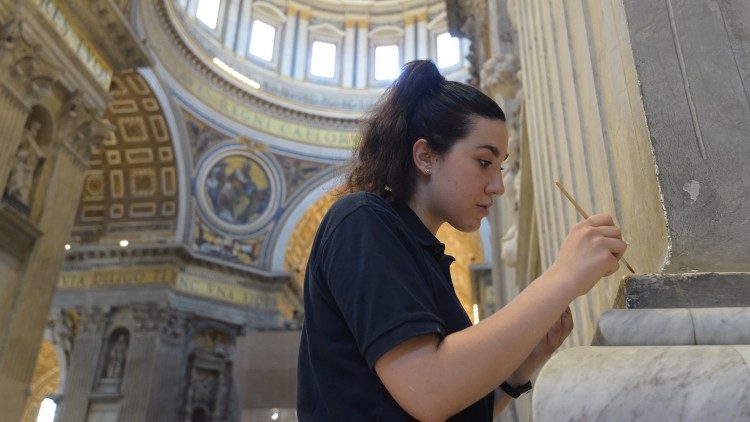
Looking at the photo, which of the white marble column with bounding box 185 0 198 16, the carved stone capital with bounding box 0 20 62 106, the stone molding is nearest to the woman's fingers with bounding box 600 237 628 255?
the carved stone capital with bounding box 0 20 62 106

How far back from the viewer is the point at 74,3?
8383mm

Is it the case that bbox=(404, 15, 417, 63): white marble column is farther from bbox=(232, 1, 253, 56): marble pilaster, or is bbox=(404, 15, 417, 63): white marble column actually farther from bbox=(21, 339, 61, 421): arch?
bbox=(21, 339, 61, 421): arch

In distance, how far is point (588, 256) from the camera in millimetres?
953

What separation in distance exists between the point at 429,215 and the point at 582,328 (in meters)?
1.13

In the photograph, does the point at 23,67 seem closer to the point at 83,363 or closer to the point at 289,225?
the point at 83,363

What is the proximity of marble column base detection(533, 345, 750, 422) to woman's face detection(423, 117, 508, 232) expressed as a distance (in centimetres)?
41

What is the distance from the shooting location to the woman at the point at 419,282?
2.92 feet

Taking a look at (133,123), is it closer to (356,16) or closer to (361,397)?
(356,16)

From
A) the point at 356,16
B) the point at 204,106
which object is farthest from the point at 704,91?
the point at 356,16

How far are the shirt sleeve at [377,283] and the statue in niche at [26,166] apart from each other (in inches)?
299

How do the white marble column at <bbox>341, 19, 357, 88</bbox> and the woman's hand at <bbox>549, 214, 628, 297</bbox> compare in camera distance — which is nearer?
the woman's hand at <bbox>549, 214, 628, 297</bbox>

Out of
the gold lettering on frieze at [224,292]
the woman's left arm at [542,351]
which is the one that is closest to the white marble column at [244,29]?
the gold lettering on frieze at [224,292]

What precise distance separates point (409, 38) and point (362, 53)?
5.43 feet

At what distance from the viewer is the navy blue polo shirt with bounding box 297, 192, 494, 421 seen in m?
0.91
